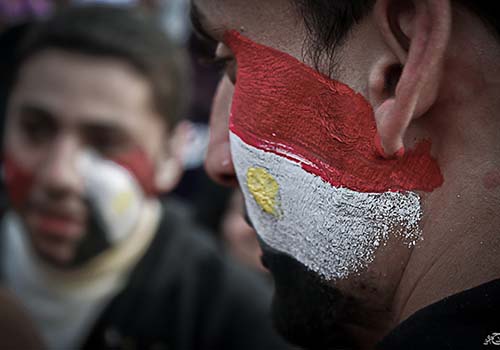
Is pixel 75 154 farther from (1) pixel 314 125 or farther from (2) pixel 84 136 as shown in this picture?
(1) pixel 314 125

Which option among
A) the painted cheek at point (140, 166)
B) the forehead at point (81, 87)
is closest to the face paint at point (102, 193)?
the painted cheek at point (140, 166)

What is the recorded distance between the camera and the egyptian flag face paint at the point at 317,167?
1.08 m

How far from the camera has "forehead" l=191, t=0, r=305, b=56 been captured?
3.68ft

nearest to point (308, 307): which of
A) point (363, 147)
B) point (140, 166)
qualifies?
point (363, 147)

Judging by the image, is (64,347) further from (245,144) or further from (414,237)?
(414,237)

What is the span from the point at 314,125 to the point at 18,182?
1940 mm

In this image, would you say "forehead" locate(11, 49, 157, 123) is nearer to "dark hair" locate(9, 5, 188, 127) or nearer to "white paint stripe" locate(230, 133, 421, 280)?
"dark hair" locate(9, 5, 188, 127)

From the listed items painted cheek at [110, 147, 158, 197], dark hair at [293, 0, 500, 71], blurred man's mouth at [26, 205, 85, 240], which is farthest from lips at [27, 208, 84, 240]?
dark hair at [293, 0, 500, 71]

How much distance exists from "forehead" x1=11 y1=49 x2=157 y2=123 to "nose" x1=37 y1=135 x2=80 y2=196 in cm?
12

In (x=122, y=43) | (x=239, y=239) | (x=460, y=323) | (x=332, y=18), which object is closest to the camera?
(x=460, y=323)

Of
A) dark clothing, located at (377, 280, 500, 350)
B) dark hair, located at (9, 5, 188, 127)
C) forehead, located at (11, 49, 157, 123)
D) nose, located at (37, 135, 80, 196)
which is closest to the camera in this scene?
dark clothing, located at (377, 280, 500, 350)

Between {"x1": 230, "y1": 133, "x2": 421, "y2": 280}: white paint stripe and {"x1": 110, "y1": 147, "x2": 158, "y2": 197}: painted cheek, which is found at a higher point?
{"x1": 230, "y1": 133, "x2": 421, "y2": 280}: white paint stripe

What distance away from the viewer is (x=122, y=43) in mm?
3076

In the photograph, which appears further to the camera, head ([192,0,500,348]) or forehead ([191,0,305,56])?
forehead ([191,0,305,56])
